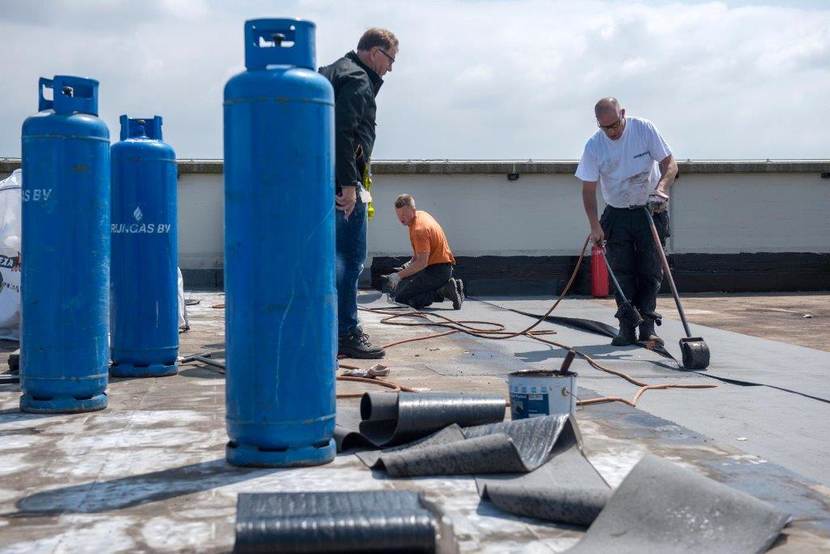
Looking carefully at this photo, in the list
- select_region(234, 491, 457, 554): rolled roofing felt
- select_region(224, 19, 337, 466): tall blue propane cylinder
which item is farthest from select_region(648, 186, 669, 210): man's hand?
select_region(234, 491, 457, 554): rolled roofing felt

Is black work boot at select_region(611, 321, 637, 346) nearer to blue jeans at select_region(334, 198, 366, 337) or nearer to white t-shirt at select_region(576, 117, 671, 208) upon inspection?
white t-shirt at select_region(576, 117, 671, 208)

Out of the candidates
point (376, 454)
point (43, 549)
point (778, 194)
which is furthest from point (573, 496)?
point (778, 194)

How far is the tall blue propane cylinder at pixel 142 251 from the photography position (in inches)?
226

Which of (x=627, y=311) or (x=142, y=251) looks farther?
(x=627, y=311)

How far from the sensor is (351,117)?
19.5 feet

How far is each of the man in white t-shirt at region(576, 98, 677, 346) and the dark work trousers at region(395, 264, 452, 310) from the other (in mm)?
3808

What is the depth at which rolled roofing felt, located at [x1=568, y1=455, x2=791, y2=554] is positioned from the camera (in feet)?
8.63

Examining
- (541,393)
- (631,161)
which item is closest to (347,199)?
(541,393)

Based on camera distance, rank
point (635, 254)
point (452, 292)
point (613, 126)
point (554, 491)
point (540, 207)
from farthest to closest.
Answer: point (540, 207)
point (452, 292)
point (635, 254)
point (613, 126)
point (554, 491)

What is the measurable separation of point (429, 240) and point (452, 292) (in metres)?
0.76

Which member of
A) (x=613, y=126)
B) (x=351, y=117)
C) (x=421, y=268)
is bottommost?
(x=421, y=268)

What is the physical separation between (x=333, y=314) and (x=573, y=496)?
45.0 inches

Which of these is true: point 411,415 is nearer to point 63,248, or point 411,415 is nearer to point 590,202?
point 63,248

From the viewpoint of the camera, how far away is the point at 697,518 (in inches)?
109
